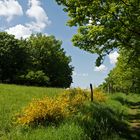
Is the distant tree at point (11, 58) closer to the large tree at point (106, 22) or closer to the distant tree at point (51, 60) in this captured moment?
the distant tree at point (51, 60)

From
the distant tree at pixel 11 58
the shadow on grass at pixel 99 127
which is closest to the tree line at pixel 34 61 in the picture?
the distant tree at pixel 11 58

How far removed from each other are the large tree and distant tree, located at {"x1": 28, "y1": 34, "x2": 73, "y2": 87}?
82274 mm

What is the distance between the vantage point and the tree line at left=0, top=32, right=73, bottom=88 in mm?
89938

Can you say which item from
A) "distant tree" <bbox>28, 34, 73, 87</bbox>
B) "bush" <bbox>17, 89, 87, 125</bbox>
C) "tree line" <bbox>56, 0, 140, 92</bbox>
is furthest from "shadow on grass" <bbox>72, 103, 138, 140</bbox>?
"distant tree" <bbox>28, 34, 73, 87</bbox>

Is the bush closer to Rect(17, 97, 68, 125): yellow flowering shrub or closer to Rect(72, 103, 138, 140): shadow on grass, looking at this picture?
Rect(17, 97, 68, 125): yellow flowering shrub

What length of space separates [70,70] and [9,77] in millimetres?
35263

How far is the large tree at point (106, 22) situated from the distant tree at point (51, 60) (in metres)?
82.3

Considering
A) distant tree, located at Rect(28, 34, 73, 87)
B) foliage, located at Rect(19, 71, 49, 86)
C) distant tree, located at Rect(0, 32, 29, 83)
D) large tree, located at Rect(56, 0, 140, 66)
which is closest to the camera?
large tree, located at Rect(56, 0, 140, 66)

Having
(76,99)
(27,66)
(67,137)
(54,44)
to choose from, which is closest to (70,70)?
(54,44)

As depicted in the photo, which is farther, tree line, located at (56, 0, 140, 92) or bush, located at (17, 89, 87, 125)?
tree line, located at (56, 0, 140, 92)

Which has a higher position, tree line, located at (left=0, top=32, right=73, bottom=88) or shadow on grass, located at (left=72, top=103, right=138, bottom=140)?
tree line, located at (left=0, top=32, right=73, bottom=88)

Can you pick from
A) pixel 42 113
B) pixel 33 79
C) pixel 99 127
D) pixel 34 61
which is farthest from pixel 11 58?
pixel 42 113

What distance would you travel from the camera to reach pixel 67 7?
2061 cm

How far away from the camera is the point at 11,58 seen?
302 ft
